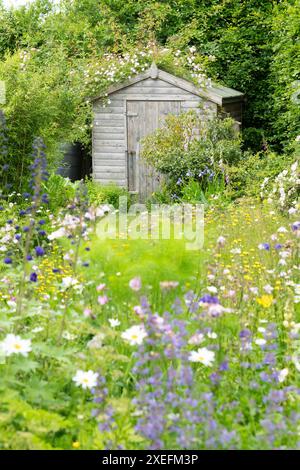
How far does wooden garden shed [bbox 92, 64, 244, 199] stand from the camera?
16.1 m

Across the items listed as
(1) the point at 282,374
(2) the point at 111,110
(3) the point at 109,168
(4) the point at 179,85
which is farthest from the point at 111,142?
(1) the point at 282,374

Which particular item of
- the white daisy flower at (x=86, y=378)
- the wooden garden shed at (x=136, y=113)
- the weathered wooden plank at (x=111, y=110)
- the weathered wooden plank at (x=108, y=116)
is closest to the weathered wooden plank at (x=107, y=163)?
the wooden garden shed at (x=136, y=113)

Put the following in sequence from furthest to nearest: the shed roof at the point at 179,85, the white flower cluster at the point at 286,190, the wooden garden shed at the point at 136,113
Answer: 1. the wooden garden shed at the point at 136,113
2. the shed roof at the point at 179,85
3. the white flower cluster at the point at 286,190

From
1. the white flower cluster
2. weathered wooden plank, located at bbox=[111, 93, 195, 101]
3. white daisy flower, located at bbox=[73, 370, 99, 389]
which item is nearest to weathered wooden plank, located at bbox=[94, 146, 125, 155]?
weathered wooden plank, located at bbox=[111, 93, 195, 101]

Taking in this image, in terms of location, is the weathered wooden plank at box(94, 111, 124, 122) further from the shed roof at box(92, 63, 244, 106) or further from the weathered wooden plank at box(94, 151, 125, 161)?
the weathered wooden plank at box(94, 151, 125, 161)

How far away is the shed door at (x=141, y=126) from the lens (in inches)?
641

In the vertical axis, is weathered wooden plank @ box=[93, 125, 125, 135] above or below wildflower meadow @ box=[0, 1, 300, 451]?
above

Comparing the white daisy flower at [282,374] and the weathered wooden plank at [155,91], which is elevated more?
the weathered wooden plank at [155,91]

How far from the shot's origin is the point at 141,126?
54.4ft

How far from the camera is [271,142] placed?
19.2 m

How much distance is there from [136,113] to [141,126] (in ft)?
0.99

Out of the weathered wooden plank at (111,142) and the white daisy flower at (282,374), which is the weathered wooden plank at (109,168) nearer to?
the weathered wooden plank at (111,142)

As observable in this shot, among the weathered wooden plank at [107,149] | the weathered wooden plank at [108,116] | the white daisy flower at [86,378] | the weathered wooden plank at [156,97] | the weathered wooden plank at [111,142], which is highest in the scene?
the weathered wooden plank at [156,97]

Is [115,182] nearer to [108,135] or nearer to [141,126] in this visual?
[108,135]
